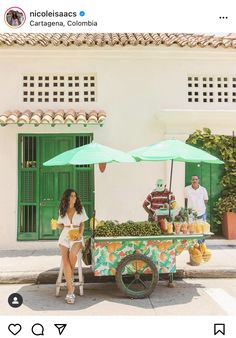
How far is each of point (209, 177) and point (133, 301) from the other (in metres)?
4.80

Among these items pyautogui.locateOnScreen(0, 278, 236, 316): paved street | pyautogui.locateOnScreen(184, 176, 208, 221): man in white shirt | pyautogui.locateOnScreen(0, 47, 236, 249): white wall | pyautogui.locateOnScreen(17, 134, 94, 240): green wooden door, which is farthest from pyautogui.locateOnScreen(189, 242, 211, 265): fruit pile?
pyautogui.locateOnScreen(17, 134, 94, 240): green wooden door

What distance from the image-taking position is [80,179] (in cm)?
991

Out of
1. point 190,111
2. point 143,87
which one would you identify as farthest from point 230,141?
point 143,87

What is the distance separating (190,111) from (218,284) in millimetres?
3745

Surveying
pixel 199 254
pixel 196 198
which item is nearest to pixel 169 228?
pixel 199 254

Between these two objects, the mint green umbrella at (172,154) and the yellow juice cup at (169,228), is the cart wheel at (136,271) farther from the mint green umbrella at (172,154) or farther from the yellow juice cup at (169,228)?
the mint green umbrella at (172,154)

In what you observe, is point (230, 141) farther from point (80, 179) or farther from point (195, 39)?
point (80, 179)

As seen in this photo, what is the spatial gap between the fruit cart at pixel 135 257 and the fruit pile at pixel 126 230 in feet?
0.36

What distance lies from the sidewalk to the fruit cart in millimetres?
1147

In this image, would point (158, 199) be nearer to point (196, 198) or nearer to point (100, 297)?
point (196, 198)
